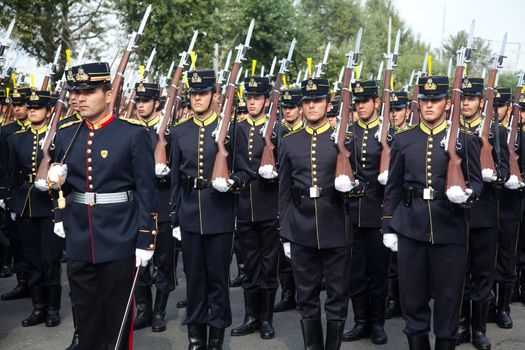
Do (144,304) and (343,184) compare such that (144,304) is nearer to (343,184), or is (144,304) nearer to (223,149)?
(223,149)

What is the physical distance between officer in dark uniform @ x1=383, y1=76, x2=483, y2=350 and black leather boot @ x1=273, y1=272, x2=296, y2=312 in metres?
2.79

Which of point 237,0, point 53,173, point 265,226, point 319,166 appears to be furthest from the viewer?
point 237,0

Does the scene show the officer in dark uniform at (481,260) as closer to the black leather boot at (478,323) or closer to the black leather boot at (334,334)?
the black leather boot at (478,323)

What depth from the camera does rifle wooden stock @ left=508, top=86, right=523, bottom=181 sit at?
7.39m

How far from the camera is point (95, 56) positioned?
78.9ft

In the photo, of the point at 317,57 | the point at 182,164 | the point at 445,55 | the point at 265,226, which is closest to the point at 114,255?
the point at 182,164

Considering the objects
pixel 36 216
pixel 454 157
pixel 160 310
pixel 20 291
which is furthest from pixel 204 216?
pixel 20 291

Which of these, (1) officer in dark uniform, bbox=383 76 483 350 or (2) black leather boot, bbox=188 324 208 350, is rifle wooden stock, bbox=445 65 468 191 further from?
(2) black leather boot, bbox=188 324 208 350

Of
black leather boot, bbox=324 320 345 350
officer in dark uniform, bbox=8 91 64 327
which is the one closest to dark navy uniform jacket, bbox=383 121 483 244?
black leather boot, bbox=324 320 345 350

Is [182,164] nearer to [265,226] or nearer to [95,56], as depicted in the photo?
[265,226]

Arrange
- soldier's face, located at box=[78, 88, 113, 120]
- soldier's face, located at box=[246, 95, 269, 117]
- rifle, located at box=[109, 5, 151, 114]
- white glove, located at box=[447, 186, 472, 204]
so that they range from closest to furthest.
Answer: soldier's face, located at box=[78, 88, 113, 120] → white glove, located at box=[447, 186, 472, 204] → rifle, located at box=[109, 5, 151, 114] → soldier's face, located at box=[246, 95, 269, 117]

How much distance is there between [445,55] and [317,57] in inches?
1820

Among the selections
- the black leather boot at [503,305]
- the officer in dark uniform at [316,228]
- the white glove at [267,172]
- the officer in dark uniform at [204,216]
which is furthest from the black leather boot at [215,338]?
the black leather boot at [503,305]

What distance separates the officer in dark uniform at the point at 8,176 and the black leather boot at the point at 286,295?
2762mm
